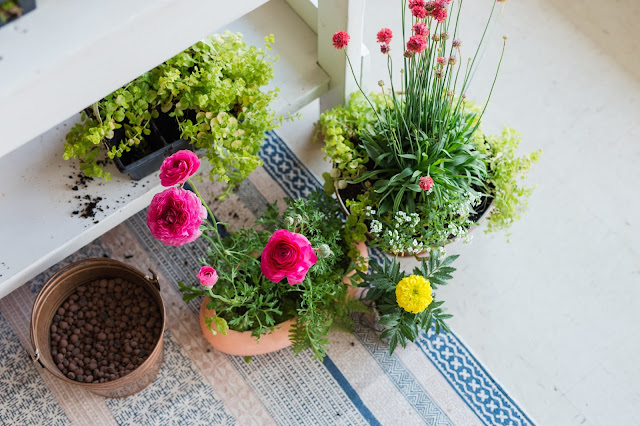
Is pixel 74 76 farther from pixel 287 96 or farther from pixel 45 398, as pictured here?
pixel 45 398

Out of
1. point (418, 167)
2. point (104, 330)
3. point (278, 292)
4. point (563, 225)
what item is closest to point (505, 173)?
point (418, 167)

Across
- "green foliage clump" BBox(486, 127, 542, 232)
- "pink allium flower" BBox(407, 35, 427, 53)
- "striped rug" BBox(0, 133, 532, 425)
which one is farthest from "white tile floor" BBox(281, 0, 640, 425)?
"pink allium flower" BBox(407, 35, 427, 53)

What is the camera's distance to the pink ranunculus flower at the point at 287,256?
3.88ft

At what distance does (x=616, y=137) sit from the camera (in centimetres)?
196

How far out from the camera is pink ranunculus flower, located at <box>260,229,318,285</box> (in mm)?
1184

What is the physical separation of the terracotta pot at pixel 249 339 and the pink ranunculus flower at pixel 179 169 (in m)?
0.52

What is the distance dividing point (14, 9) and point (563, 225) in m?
1.57

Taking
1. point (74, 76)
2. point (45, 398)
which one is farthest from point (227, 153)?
point (45, 398)

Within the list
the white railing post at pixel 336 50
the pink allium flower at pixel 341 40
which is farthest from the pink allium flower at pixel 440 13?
the white railing post at pixel 336 50

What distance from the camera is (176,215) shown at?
3.71 feet

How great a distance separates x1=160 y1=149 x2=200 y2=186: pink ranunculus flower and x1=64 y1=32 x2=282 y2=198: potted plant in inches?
12.6

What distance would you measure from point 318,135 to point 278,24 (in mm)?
378

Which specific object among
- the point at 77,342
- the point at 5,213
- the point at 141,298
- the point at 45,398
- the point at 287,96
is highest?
the point at 287,96

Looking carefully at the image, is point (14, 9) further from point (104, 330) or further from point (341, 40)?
point (104, 330)
